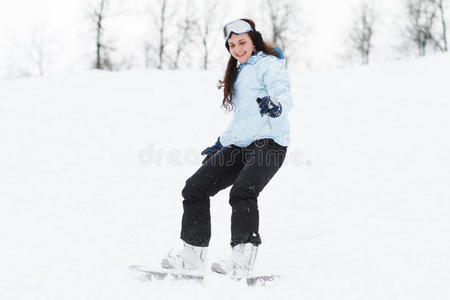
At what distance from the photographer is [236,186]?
9.97 ft

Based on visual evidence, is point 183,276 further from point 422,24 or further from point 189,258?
point 422,24

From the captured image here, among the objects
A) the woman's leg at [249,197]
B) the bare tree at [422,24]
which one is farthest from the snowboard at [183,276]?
the bare tree at [422,24]

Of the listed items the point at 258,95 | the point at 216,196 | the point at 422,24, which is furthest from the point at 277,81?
the point at 422,24

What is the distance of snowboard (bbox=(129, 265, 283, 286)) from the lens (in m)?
2.79

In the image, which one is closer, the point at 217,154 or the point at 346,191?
the point at 217,154

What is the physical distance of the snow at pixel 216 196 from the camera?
9.89 feet

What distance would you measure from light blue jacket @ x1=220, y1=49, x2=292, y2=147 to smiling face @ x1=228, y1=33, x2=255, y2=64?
0.05m

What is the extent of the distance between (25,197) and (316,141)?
19.0 feet

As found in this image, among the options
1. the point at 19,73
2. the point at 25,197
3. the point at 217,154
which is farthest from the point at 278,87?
the point at 19,73

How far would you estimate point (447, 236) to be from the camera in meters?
4.00

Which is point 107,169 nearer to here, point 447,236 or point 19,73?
point 447,236

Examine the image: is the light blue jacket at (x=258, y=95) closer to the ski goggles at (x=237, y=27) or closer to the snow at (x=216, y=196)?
the ski goggles at (x=237, y=27)

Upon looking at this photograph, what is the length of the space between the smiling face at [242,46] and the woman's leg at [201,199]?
82 centimetres

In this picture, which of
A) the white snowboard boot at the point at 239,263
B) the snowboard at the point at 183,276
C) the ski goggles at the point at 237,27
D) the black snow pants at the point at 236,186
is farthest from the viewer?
the ski goggles at the point at 237,27
